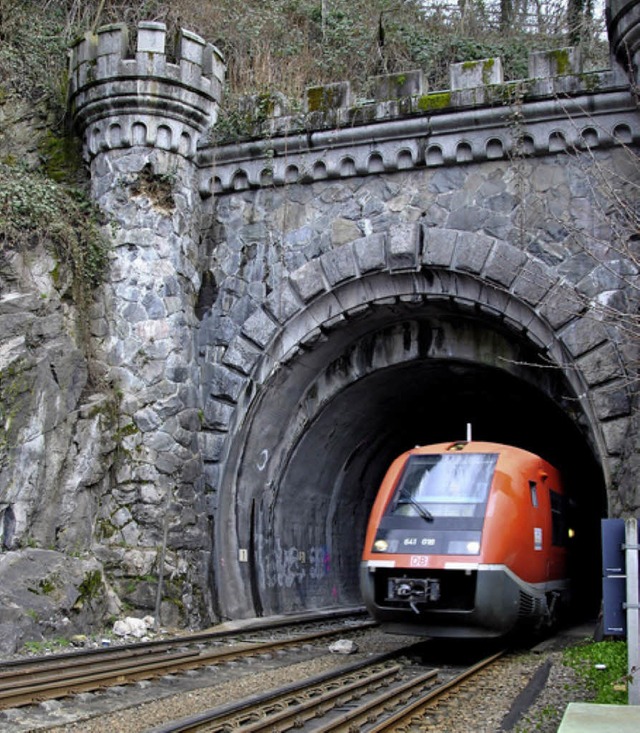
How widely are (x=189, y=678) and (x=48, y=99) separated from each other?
381 inches

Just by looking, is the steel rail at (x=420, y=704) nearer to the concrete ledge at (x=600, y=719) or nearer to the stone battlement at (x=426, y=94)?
the concrete ledge at (x=600, y=719)

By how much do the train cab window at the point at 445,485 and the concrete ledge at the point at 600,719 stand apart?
4.74 metres

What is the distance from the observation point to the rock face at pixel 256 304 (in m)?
11.5

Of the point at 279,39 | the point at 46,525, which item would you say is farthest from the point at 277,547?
the point at 279,39

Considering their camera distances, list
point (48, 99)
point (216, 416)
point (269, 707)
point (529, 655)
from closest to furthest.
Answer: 1. point (269, 707)
2. point (529, 655)
3. point (216, 416)
4. point (48, 99)

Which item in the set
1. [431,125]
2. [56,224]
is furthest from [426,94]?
[56,224]

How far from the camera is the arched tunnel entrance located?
43.8ft

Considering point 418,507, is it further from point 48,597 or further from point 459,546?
point 48,597

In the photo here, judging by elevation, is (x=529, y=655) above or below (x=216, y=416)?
below

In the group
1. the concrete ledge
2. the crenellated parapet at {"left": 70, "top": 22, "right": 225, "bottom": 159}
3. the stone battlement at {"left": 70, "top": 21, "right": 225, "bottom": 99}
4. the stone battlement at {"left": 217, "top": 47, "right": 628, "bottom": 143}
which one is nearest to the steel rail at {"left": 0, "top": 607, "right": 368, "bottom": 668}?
the concrete ledge

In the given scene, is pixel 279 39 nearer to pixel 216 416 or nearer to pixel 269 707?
pixel 216 416

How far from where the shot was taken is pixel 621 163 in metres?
11.7

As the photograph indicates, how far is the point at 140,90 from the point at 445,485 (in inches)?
272

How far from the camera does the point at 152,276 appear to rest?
42.8 feet
